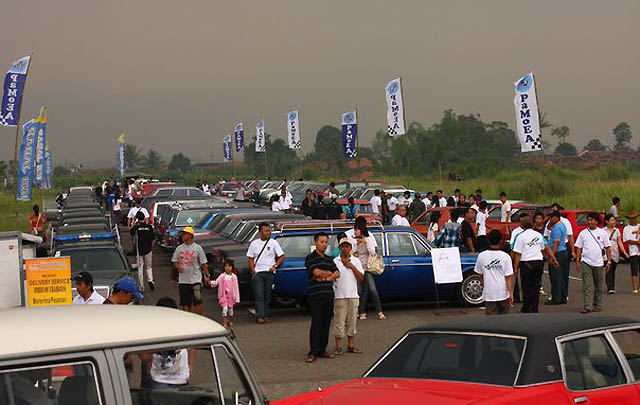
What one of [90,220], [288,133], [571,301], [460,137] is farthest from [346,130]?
[460,137]

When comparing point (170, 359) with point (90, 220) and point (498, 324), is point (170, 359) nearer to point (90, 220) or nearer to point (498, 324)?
point (498, 324)

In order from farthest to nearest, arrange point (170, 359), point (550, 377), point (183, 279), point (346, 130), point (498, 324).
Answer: point (346, 130), point (183, 279), point (498, 324), point (550, 377), point (170, 359)

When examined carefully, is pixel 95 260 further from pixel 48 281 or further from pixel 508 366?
pixel 508 366

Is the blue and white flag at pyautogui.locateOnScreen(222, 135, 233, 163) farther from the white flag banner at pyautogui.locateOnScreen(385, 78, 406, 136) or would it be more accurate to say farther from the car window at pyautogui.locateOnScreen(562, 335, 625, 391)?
the car window at pyautogui.locateOnScreen(562, 335, 625, 391)

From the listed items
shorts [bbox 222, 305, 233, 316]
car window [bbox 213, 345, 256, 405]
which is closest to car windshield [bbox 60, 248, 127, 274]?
shorts [bbox 222, 305, 233, 316]

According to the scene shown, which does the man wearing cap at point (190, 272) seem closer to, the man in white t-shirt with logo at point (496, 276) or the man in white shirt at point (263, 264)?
the man in white shirt at point (263, 264)

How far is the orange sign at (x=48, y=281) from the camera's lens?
14.4 metres

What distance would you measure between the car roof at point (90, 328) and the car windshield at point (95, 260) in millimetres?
12725

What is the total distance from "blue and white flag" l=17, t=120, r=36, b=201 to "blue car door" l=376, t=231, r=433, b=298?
3219cm

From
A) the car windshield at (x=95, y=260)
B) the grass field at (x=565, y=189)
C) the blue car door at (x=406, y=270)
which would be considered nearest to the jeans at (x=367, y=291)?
the blue car door at (x=406, y=270)

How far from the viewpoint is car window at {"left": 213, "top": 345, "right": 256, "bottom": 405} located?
568cm

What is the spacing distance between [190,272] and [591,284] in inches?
281

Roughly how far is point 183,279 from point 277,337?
1.74m

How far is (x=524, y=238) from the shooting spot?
16.4 m
